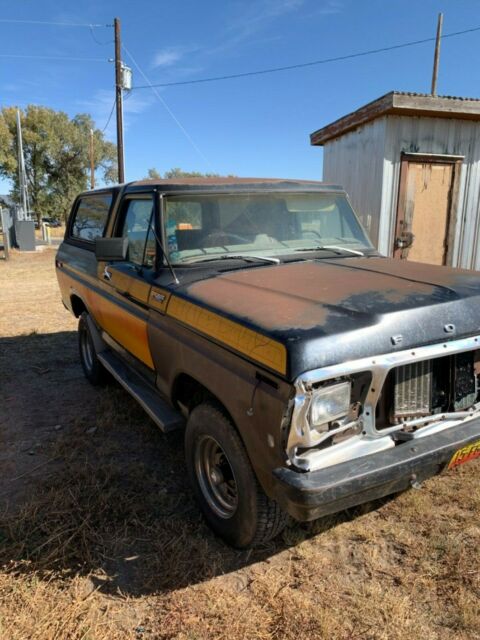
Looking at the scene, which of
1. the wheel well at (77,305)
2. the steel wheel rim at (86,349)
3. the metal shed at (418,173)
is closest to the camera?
the steel wheel rim at (86,349)

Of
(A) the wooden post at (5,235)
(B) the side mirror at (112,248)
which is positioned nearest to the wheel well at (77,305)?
(B) the side mirror at (112,248)

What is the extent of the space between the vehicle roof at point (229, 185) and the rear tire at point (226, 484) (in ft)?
5.30

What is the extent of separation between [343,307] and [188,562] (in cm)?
156

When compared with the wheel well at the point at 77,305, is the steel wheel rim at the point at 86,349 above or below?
below

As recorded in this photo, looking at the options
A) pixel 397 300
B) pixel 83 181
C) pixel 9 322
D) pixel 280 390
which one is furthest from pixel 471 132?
pixel 83 181

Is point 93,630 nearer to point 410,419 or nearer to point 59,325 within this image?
point 410,419

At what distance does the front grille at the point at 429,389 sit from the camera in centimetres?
227

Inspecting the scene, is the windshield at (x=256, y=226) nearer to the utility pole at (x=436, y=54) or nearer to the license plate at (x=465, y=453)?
the license plate at (x=465, y=453)

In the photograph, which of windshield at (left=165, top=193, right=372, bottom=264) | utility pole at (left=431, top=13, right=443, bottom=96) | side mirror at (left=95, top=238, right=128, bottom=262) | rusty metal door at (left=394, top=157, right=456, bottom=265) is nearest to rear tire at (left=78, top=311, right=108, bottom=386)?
side mirror at (left=95, top=238, right=128, bottom=262)

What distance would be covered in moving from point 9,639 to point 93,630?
36 centimetres

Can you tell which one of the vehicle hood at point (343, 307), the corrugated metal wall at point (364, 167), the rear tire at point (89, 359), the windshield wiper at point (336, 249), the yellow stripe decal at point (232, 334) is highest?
the corrugated metal wall at point (364, 167)

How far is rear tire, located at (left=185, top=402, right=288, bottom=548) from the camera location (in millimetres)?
2348

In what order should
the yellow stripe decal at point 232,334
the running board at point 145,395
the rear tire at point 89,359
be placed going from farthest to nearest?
the rear tire at point 89,359 < the running board at point 145,395 < the yellow stripe decal at point 232,334

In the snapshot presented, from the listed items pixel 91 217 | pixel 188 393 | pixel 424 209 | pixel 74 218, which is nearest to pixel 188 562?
pixel 188 393
